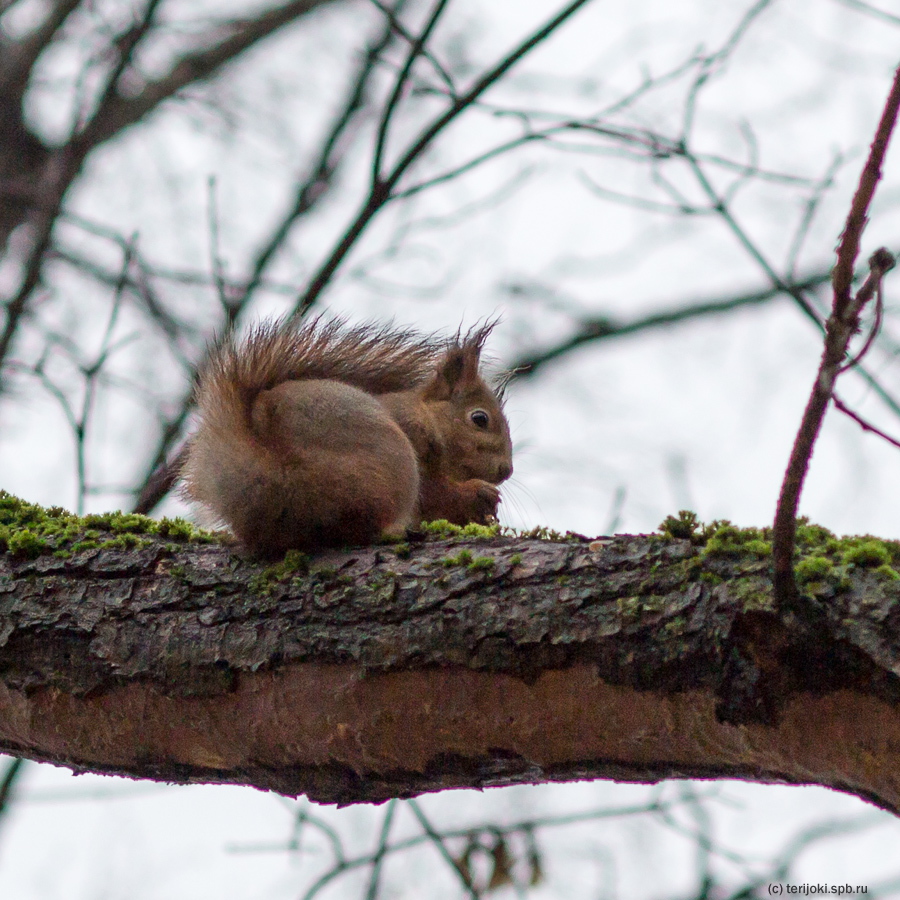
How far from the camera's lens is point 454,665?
1.77 meters

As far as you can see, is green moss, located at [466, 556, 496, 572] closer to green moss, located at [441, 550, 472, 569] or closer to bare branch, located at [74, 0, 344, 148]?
green moss, located at [441, 550, 472, 569]

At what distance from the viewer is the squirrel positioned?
2221 millimetres

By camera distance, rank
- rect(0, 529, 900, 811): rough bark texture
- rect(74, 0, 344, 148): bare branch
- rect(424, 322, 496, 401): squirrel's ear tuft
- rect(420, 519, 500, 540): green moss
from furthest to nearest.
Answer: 1. rect(74, 0, 344, 148): bare branch
2. rect(424, 322, 496, 401): squirrel's ear tuft
3. rect(420, 519, 500, 540): green moss
4. rect(0, 529, 900, 811): rough bark texture

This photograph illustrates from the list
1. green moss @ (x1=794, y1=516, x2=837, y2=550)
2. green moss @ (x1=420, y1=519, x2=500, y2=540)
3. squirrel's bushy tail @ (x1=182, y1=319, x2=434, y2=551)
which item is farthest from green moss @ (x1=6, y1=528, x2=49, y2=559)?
green moss @ (x1=794, y1=516, x2=837, y2=550)

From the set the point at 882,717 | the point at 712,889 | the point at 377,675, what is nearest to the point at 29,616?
the point at 377,675

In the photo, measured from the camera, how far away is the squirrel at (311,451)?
7.29 feet

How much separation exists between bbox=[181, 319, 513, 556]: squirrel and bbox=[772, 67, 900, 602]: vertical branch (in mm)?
1098

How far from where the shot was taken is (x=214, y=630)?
6.45 feet

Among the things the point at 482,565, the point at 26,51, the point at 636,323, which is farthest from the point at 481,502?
the point at 26,51

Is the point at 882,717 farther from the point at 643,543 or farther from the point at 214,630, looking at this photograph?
the point at 214,630

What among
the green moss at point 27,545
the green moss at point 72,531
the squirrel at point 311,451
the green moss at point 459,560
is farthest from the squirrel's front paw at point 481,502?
the green moss at point 27,545

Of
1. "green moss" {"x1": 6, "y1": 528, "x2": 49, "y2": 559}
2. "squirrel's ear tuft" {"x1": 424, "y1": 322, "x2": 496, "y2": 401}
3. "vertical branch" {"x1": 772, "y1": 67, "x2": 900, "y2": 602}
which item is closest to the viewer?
"vertical branch" {"x1": 772, "y1": 67, "x2": 900, "y2": 602}

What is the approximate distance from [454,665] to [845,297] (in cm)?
88

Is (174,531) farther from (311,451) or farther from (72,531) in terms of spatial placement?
(311,451)
